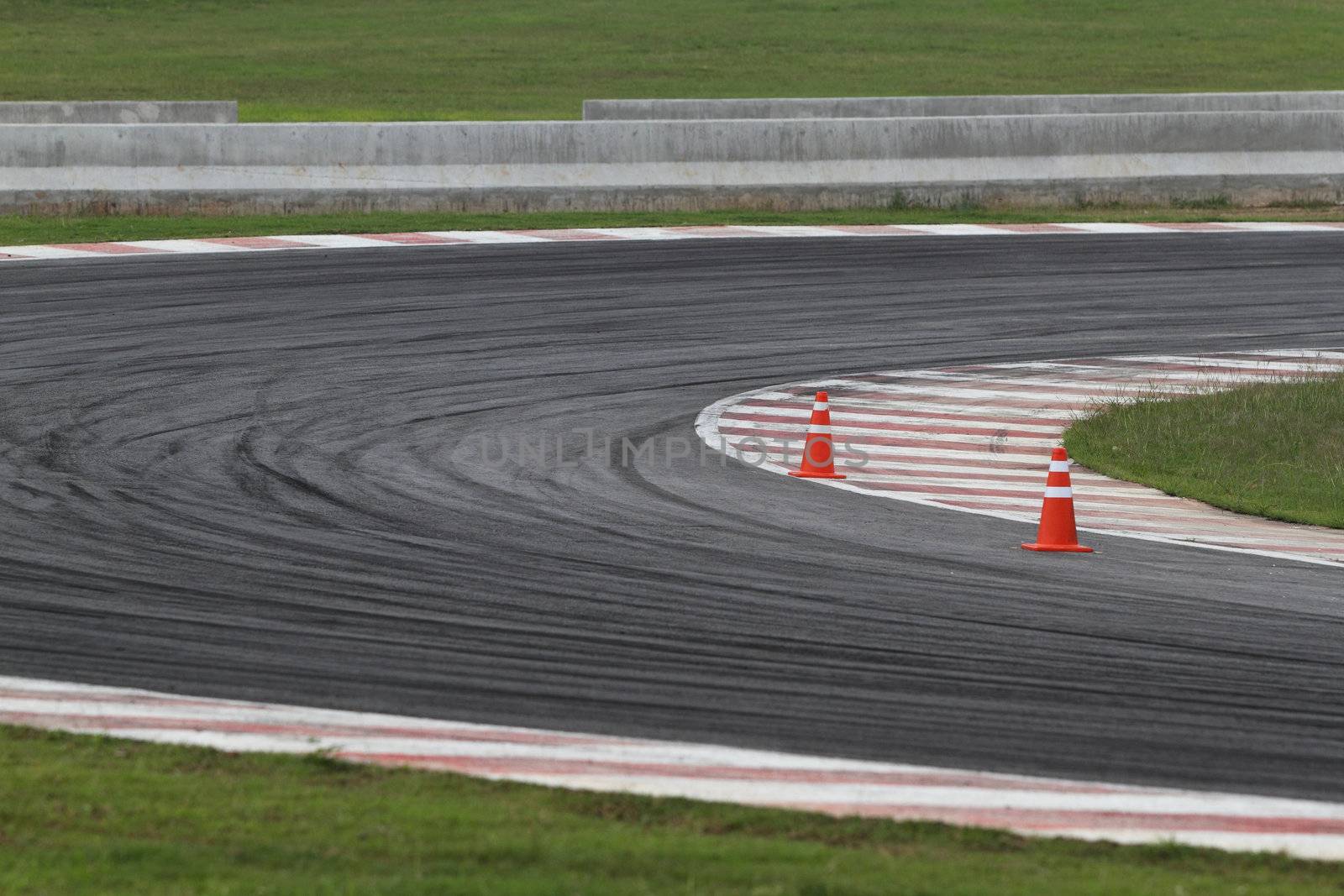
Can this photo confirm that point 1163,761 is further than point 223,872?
Yes

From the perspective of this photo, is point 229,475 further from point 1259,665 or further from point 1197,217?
point 1197,217

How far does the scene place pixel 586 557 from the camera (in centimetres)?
989

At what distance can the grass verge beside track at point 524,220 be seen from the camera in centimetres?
2234

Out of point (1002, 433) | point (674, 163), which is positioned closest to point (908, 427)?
point (1002, 433)

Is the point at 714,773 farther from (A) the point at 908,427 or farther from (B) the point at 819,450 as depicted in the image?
(A) the point at 908,427

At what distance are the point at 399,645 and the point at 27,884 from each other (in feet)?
10.4

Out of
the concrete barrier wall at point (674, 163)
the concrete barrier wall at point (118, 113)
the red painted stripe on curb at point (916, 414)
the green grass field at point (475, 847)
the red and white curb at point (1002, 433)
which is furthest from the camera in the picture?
the concrete barrier wall at point (118, 113)

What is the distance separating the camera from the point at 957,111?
3189 cm

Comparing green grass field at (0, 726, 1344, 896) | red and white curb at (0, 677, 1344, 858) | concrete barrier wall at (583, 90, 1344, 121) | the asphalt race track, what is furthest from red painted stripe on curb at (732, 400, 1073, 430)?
concrete barrier wall at (583, 90, 1344, 121)

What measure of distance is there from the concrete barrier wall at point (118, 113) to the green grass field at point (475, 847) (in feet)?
80.6

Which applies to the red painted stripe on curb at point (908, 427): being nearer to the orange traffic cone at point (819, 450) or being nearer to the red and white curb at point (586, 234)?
the orange traffic cone at point (819, 450)

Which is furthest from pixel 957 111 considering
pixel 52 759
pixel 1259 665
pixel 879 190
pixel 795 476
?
pixel 52 759

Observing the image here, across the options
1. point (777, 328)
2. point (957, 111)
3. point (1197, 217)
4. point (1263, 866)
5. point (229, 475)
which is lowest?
point (1263, 866)

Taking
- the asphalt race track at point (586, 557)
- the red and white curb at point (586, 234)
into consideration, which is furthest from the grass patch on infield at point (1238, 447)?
the red and white curb at point (586, 234)
